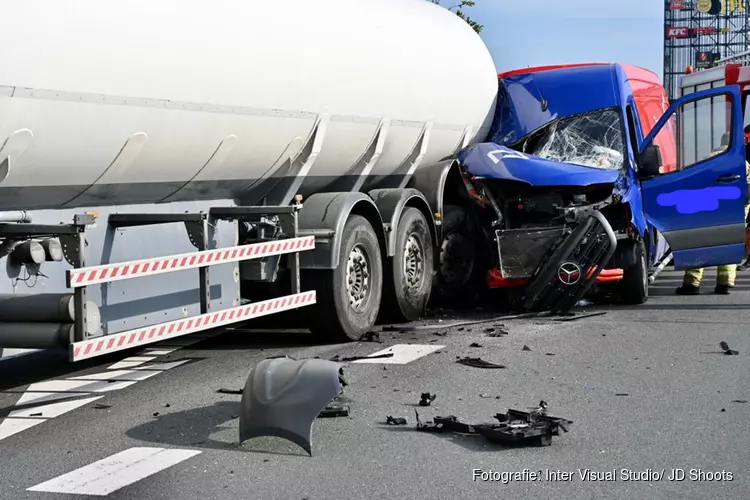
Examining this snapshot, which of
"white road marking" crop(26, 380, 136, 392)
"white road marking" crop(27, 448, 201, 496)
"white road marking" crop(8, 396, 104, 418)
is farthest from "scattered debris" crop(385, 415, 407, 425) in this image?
"white road marking" crop(26, 380, 136, 392)

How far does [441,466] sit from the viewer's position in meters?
5.70

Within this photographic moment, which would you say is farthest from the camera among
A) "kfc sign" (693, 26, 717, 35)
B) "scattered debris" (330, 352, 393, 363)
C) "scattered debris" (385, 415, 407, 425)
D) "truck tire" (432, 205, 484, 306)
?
"kfc sign" (693, 26, 717, 35)

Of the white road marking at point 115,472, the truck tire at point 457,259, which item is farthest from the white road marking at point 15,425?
the truck tire at point 457,259

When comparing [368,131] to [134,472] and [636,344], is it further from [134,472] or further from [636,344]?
[134,472]

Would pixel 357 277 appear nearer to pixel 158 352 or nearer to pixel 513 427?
pixel 158 352

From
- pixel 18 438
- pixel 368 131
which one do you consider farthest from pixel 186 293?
pixel 368 131

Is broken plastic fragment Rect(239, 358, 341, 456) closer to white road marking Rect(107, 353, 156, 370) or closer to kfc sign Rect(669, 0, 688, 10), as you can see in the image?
white road marking Rect(107, 353, 156, 370)

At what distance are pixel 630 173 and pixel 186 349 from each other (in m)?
5.06

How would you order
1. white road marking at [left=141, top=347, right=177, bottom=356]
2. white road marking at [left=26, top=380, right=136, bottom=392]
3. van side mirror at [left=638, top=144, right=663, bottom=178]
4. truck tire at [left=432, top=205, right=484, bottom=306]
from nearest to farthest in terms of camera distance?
white road marking at [left=26, top=380, right=136, bottom=392] < white road marking at [left=141, top=347, right=177, bottom=356] < van side mirror at [left=638, top=144, right=663, bottom=178] < truck tire at [left=432, top=205, right=484, bottom=306]

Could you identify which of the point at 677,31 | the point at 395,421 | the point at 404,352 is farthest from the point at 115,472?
the point at 677,31

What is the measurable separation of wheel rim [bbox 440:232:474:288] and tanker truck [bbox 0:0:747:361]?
25 millimetres

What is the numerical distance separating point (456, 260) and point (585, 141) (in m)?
1.91

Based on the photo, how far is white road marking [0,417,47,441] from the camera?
265 inches

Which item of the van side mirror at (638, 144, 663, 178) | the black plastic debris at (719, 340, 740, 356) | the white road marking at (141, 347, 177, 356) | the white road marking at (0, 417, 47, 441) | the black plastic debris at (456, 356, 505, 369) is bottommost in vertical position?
the white road marking at (141, 347, 177, 356)
